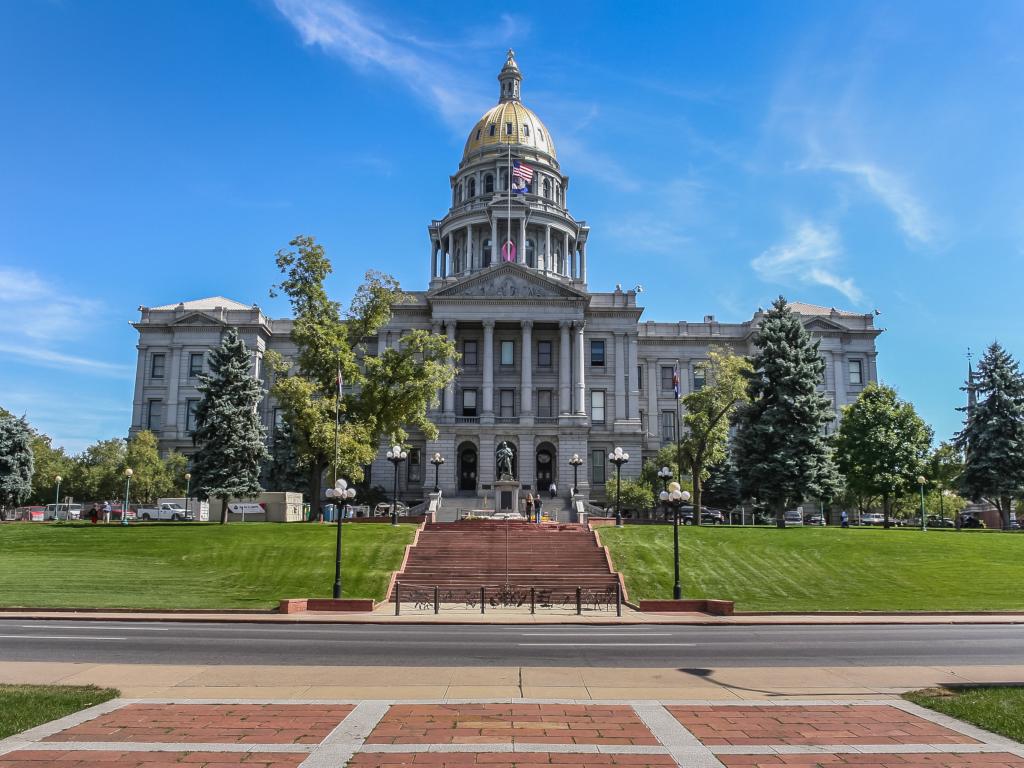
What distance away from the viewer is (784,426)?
48.7 meters

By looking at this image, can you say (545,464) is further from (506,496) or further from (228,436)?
(228,436)

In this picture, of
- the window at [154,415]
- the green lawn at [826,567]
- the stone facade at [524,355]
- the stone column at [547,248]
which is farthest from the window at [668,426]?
the window at [154,415]

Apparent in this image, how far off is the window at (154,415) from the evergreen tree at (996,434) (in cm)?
7007

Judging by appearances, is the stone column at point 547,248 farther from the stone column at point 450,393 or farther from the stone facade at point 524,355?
the stone column at point 450,393

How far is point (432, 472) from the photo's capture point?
69.0 m

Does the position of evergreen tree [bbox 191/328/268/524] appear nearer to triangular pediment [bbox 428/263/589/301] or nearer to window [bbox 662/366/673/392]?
triangular pediment [bbox 428/263/589/301]

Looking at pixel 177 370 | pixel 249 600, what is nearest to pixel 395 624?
pixel 249 600

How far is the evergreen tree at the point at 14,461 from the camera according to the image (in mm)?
55469

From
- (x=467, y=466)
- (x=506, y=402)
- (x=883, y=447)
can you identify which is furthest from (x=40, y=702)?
(x=506, y=402)

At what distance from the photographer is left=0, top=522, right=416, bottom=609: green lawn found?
28359mm

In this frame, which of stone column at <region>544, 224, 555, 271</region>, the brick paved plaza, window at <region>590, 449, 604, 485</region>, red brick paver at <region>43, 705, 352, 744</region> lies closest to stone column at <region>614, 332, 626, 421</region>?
window at <region>590, 449, 604, 485</region>

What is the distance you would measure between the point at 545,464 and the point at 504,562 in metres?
36.9

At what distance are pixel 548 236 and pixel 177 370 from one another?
41821 mm

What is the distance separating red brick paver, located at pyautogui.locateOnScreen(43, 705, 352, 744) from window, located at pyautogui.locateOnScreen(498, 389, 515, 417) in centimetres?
6332
